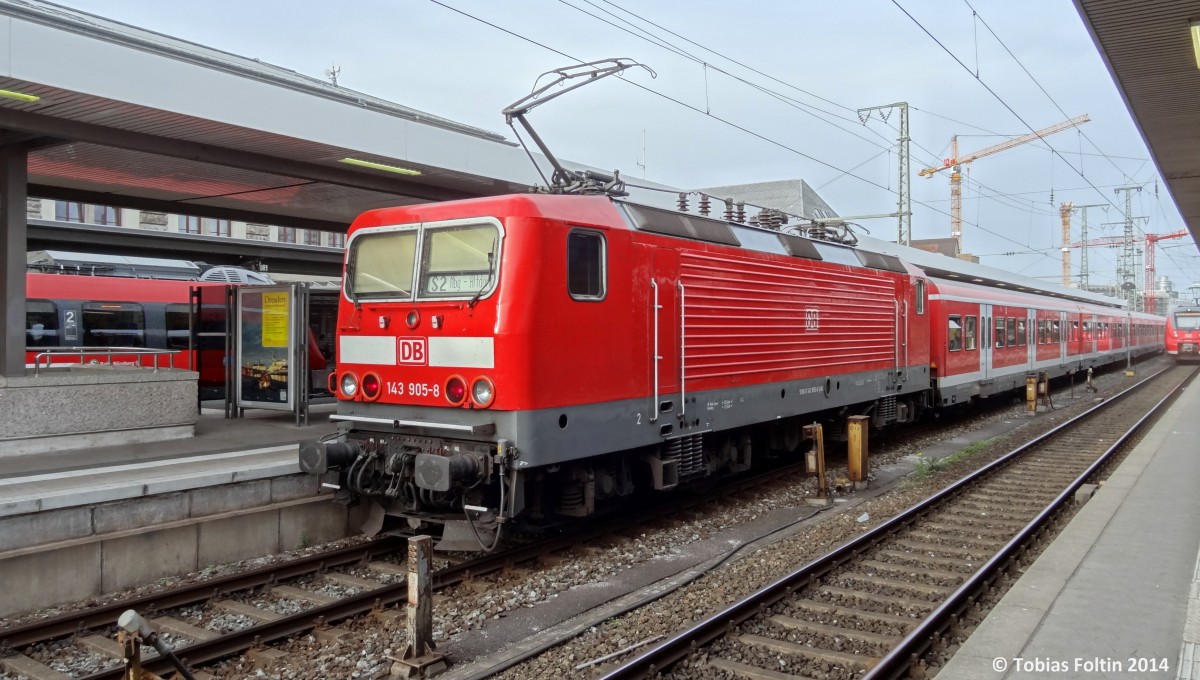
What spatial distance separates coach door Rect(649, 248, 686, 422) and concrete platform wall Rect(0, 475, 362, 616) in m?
3.64

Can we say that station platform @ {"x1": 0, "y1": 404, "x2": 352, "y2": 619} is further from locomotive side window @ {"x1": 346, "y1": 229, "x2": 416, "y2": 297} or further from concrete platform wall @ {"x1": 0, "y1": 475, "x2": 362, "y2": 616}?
locomotive side window @ {"x1": 346, "y1": 229, "x2": 416, "y2": 297}

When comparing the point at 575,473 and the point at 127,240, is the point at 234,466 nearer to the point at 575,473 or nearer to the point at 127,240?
the point at 575,473

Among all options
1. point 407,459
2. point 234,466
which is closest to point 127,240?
point 234,466

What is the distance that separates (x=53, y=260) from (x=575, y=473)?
16432 mm

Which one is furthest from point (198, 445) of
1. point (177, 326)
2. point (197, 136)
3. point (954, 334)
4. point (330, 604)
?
point (954, 334)

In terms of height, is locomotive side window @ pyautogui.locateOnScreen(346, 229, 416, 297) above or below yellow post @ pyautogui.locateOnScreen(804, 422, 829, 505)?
above

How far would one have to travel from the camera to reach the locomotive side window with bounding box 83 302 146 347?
58.1ft

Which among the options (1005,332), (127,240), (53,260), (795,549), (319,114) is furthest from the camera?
(1005,332)

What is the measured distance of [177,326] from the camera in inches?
758

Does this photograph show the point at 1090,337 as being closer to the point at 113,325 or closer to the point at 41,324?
the point at 113,325

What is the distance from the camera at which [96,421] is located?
392 inches

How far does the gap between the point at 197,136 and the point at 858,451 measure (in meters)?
9.37

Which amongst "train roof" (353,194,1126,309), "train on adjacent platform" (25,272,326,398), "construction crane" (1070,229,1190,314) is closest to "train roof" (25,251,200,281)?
"train on adjacent platform" (25,272,326,398)

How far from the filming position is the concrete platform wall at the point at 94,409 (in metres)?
9.27
